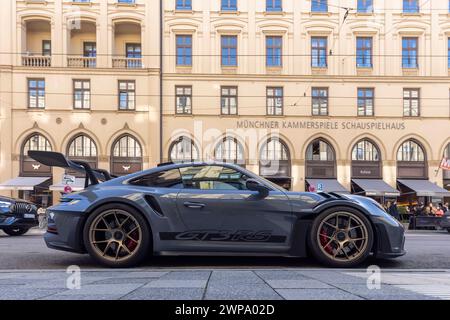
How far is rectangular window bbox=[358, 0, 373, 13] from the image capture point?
1155 inches

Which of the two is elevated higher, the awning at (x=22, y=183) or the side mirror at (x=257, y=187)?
the side mirror at (x=257, y=187)

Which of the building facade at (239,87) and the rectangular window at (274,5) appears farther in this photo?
the rectangular window at (274,5)

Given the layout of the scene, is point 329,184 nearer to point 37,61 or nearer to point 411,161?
point 411,161

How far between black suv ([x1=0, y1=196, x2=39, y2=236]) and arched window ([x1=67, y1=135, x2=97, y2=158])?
52.6 feet

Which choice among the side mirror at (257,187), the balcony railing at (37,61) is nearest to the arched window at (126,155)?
the balcony railing at (37,61)

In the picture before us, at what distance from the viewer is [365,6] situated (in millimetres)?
29422

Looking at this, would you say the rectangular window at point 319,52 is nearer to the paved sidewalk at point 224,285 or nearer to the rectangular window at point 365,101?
the rectangular window at point 365,101

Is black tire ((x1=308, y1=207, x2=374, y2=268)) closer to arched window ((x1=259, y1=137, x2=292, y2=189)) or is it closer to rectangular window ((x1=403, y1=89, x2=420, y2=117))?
arched window ((x1=259, y1=137, x2=292, y2=189))

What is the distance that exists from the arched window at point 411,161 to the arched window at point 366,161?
1473 mm

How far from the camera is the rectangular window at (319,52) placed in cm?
2920

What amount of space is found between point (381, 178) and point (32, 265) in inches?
1035

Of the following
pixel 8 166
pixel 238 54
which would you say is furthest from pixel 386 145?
pixel 8 166

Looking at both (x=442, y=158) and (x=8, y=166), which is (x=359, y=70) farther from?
(x=8, y=166)

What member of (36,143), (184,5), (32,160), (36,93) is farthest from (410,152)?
(36,93)
